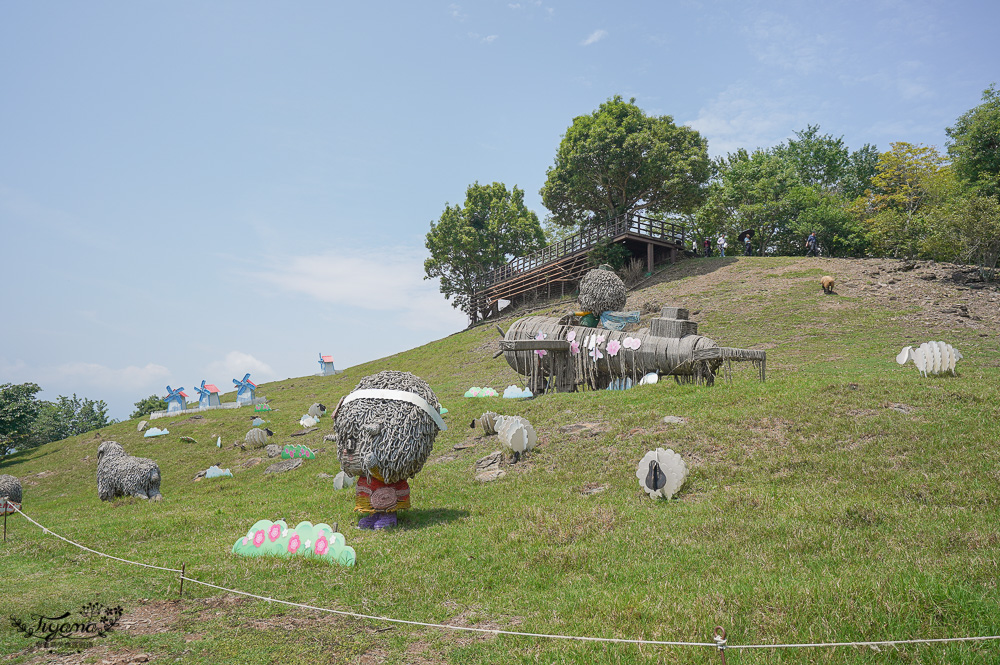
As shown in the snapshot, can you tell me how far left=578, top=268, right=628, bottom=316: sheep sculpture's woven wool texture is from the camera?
58.7 ft

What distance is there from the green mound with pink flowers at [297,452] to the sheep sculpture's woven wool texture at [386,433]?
939 cm

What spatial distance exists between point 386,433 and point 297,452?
10.6 meters

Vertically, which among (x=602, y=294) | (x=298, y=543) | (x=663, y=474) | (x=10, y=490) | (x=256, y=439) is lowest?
(x=298, y=543)

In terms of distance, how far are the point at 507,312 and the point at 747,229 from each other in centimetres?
1864

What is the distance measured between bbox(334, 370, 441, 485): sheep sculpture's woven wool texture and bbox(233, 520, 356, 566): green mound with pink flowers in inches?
46.5

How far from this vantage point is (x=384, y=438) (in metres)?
8.32

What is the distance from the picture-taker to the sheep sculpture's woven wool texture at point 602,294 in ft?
58.7

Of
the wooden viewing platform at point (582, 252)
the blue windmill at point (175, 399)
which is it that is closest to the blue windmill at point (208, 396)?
the blue windmill at point (175, 399)

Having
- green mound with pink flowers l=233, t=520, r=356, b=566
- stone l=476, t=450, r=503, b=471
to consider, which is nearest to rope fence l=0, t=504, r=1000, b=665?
green mound with pink flowers l=233, t=520, r=356, b=566

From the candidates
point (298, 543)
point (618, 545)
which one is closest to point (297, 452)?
point (298, 543)

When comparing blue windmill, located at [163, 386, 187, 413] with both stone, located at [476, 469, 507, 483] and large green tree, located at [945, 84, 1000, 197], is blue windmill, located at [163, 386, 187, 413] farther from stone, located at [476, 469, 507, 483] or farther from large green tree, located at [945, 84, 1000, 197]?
large green tree, located at [945, 84, 1000, 197]

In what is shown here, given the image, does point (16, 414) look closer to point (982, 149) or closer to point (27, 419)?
point (27, 419)

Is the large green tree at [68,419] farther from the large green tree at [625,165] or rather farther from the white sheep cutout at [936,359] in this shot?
the white sheep cutout at [936,359]

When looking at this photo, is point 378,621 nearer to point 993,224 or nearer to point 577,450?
point 577,450
